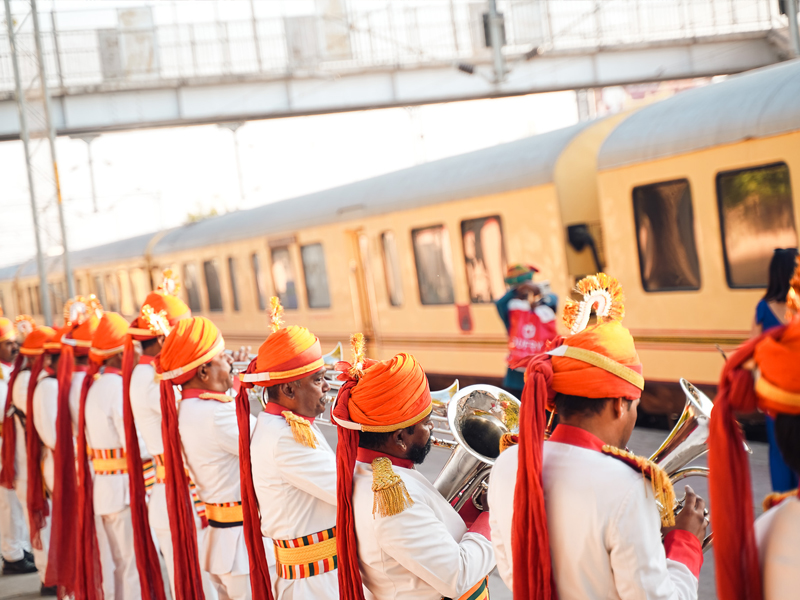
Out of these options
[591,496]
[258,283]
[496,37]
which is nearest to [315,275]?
[258,283]

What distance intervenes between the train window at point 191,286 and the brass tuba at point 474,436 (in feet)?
45.8

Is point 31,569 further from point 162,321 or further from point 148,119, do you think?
point 148,119

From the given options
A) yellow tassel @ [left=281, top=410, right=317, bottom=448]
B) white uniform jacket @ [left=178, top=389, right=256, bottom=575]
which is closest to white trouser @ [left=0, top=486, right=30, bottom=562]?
white uniform jacket @ [left=178, top=389, right=256, bottom=575]

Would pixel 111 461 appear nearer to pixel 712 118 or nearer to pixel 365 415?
pixel 365 415

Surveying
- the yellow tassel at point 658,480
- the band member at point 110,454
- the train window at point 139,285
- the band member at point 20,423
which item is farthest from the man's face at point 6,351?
the train window at point 139,285

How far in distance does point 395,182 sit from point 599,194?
3509 mm

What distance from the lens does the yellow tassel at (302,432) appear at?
10.0 ft

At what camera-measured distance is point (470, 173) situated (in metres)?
9.20

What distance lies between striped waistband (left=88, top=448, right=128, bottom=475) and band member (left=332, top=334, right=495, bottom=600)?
281 cm

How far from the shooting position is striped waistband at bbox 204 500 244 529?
379 cm

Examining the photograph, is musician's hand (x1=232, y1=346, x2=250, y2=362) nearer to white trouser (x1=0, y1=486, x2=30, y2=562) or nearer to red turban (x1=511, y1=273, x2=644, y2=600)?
red turban (x1=511, y1=273, x2=644, y2=600)

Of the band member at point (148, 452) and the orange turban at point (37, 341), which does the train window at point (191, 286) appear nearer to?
the orange turban at point (37, 341)

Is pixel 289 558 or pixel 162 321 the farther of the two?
pixel 162 321

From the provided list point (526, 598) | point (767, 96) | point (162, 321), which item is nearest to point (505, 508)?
point (526, 598)
